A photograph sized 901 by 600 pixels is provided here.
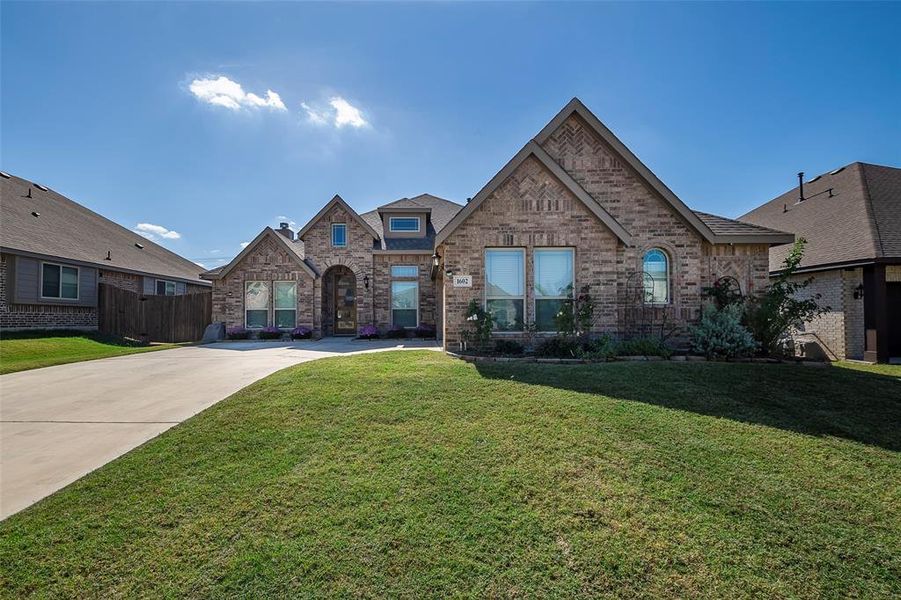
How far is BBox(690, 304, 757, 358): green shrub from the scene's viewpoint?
320 inches

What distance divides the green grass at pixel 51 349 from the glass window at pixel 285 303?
15.9 feet

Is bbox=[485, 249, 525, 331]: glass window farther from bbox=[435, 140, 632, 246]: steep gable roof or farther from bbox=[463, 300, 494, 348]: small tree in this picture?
bbox=[435, 140, 632, 246]: steep gable roof

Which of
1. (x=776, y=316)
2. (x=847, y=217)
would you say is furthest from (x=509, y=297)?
(x=847, y=217)

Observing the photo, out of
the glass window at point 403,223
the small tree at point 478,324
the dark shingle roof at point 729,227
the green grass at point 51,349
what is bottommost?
the green grass at point 51,349

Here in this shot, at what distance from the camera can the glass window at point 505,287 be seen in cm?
931

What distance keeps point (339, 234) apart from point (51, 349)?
1048 centimetres

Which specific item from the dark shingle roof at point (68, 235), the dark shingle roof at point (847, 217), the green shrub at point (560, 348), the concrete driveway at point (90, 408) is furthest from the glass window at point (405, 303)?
the dark shingle roof at point (847, 217)

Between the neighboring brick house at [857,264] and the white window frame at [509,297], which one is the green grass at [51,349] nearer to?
the white window frame at [509,297]

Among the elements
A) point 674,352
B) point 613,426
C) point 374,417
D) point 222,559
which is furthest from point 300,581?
point 674,352

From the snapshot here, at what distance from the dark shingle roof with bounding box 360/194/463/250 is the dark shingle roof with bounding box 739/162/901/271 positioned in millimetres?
12977

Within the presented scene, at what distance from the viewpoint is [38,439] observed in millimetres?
4617

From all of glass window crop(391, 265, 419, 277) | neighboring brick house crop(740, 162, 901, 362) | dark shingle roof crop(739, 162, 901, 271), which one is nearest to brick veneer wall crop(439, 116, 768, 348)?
neighboring brick house crop(740, 162, 901, 362)

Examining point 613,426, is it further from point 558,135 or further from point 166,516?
point 558,135

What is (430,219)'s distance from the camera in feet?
65.5
